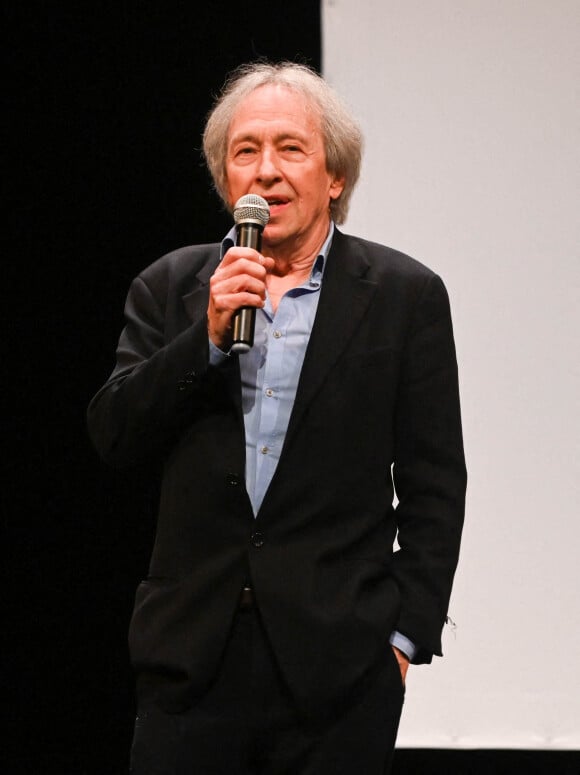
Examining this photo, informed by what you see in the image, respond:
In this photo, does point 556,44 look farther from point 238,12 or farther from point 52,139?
point 52,139

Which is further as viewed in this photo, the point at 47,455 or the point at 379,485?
the point at 47,455

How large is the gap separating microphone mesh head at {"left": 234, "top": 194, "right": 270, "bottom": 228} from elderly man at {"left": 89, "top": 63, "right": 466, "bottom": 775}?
69mm

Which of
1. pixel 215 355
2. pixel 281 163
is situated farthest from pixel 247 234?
pixel 281 163

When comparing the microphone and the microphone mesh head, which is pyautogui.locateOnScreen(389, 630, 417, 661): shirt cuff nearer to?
the microphone

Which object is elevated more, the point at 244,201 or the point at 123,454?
the point at 244,201

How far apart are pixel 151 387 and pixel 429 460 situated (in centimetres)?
50

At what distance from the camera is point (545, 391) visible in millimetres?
2809

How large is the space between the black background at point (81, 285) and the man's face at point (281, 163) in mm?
1012

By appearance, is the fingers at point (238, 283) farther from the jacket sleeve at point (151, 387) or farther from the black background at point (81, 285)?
the black background at point (81, 285)

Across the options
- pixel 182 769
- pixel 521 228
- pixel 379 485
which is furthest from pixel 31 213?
pixel 182 769

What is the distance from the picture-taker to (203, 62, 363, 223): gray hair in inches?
78.0

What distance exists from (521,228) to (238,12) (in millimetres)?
946

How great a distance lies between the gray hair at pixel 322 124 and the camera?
1981 millimetres

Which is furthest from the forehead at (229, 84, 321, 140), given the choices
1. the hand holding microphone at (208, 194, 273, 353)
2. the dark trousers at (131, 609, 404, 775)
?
the dark trousers at (131, 609, 404, 775)
